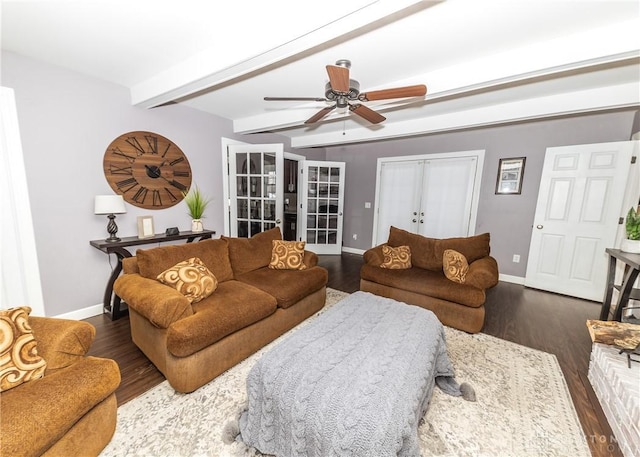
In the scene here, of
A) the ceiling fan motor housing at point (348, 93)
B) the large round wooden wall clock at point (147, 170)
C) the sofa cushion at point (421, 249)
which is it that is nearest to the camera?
the ceiling fan motor housing at point (348, 93)

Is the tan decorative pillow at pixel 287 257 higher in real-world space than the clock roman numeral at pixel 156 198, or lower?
lower

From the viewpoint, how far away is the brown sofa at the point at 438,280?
245 cm

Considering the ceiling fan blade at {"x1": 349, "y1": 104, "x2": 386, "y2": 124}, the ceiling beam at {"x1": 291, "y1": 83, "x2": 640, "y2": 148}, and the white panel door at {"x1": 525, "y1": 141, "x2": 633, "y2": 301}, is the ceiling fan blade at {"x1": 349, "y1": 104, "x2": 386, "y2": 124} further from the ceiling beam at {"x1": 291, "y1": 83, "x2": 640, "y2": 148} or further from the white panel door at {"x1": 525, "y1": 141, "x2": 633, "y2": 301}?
the white panel door at {"x1": 525, "y1": 141, "x2": 633, "y2": 301}

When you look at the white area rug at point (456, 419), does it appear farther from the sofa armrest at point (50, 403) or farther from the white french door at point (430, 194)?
the white french door at point (430, 194)

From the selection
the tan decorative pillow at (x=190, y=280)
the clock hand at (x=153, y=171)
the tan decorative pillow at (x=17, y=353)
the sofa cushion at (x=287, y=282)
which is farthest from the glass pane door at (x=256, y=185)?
the tan decorative pillow at (x=17, y=353)

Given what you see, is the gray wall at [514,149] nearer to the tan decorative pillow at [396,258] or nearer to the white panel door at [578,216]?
the white panel door at [578,216]

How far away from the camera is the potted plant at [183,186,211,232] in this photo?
3.36 metres

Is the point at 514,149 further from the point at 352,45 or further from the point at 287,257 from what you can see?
the point at 287,257

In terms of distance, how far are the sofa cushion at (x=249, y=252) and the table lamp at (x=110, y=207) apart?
1.09m

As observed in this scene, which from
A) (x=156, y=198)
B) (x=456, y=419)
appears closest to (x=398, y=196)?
(x=456, y=419)

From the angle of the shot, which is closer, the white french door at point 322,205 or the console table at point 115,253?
the console table at point 115,253

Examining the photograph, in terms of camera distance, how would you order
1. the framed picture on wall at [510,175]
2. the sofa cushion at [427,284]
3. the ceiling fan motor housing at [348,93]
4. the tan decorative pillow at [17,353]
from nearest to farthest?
the tan decorative pillow at [17,353] < the ceiling fan motor housing at [348,93] < the sofa cushion at [427,284] < the framed picture on wall at [510,175]

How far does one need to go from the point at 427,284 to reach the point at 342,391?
6.24 ft

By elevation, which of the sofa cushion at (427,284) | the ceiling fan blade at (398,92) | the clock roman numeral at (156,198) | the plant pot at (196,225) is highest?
the ceiling fan blade at (398,92)
